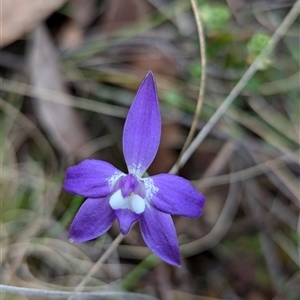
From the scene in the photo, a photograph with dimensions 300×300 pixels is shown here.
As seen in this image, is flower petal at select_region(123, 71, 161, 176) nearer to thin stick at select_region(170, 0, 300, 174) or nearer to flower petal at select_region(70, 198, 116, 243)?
flower petal at select_region(70, 198, 116, 243)

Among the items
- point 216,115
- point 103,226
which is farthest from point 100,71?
point 103,226

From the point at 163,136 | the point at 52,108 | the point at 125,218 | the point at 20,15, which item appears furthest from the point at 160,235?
the point at 20,15

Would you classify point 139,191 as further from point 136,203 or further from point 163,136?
point 163,136

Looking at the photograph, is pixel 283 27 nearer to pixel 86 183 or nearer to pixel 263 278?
pixel 263 278

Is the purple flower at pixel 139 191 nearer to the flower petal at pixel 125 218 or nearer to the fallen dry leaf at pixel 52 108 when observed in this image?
the flower petal at pixel 125 218

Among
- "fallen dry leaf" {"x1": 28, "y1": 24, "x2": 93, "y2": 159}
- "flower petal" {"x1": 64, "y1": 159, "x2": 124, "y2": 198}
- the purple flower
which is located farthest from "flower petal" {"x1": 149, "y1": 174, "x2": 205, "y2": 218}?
"fallen dry leaf" {"x1": 28, "y1": 24, "x2": 93, "y2": 159}
